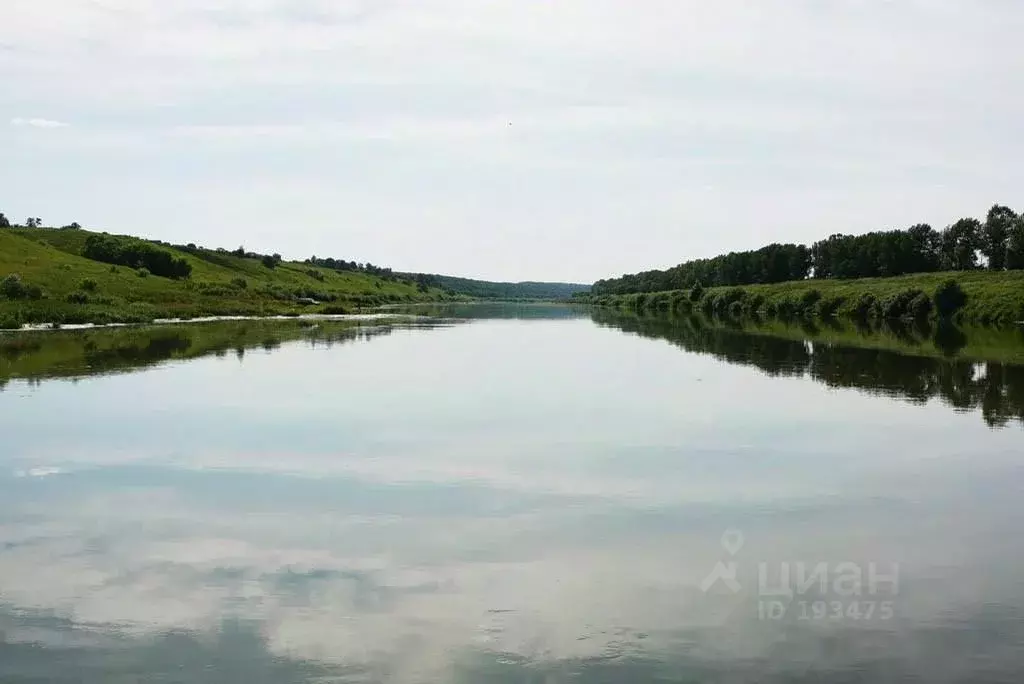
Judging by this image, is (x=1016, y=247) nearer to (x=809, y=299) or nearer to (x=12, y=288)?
(x=809, y=299)

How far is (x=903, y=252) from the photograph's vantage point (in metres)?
142

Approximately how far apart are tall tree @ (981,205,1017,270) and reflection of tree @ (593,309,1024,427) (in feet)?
190

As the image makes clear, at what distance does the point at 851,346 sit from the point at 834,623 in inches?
2039

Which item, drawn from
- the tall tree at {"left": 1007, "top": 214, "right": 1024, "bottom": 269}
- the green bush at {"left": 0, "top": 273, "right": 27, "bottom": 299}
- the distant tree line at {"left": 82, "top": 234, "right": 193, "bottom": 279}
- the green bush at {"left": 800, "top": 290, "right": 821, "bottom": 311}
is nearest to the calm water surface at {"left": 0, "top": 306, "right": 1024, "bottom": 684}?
the green bush at {"left": 0, "top": 273, "right": 27, "bottom": 299}

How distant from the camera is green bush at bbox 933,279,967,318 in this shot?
3888 inches

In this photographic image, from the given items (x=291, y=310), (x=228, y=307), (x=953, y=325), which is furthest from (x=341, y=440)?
(x=291, y=310)

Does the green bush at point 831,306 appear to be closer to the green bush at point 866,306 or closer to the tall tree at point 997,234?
the green bush at point 866,306

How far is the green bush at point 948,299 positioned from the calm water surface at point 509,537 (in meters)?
73.6

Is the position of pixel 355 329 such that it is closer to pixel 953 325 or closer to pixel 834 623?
pixel 953 325

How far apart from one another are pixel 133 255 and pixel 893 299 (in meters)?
101

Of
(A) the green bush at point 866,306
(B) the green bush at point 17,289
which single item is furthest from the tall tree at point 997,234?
(B) the green bush at point 17,289

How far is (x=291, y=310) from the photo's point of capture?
116 metres

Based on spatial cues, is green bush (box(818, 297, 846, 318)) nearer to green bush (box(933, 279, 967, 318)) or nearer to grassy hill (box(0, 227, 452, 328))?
green bush (box(933, 279, 967, 318))

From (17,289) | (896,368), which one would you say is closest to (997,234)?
(896,368)
